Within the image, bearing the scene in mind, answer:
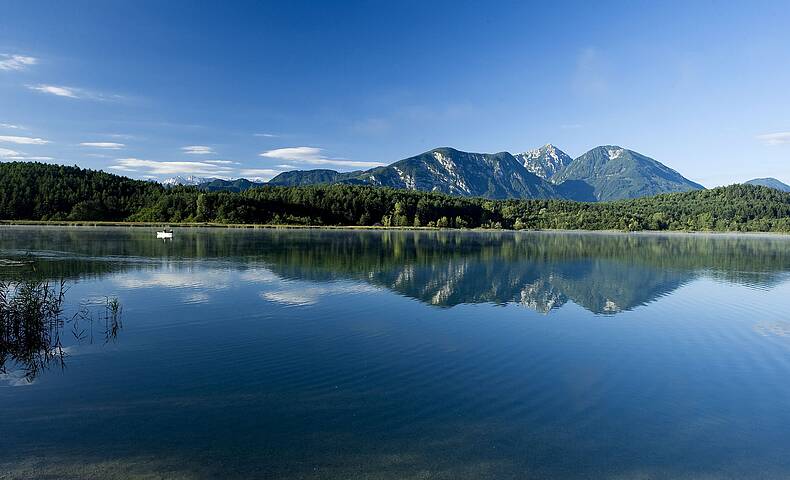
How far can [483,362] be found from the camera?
1705 cm

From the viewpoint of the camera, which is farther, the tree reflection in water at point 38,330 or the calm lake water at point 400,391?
the tree reflection in water at point 38,330

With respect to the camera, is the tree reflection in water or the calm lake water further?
the tree reflection in water

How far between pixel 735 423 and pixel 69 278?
39217 millimetres

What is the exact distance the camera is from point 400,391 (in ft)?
44.9

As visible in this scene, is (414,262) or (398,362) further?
(414,262)

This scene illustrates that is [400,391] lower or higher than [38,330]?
lower

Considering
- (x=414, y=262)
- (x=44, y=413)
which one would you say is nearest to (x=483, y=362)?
(x=44, y=413)

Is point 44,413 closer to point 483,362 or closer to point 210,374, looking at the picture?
point 210,374

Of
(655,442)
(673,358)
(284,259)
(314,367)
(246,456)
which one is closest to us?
(246,456)

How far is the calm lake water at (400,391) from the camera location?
973 centimetres

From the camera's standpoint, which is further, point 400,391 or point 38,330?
point 38,330

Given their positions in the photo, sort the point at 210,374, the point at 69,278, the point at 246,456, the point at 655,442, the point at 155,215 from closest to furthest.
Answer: the point at 246,456 → the point at 655,442 → the point at 210,374 → the point at 69,278 → the point at 155,215

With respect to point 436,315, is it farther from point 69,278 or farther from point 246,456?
point 69,278

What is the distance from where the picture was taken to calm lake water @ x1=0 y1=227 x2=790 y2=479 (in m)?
9.73
